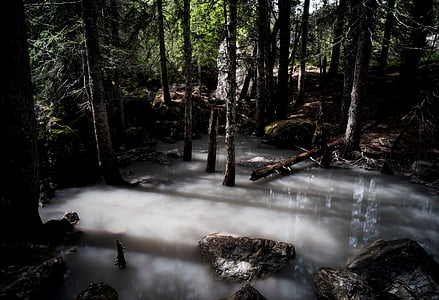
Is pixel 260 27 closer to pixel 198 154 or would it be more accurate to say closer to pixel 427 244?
pixel 198 154

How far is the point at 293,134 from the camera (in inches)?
558

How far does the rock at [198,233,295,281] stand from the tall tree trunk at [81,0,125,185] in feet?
15.6

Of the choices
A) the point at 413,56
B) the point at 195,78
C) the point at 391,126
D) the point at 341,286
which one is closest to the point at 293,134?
the point at 391,126

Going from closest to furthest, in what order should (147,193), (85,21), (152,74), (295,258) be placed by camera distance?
(295,258) < (85,21) < (147,193) < (152,74)

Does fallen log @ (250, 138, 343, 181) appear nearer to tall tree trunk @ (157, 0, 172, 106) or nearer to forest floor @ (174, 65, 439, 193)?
forest floor @ (174, 65, 439, 193)

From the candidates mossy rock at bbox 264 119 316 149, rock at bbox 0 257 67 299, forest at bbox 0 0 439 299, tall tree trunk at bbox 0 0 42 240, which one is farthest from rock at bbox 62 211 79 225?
mossy rock at bbox 264 119 316 149

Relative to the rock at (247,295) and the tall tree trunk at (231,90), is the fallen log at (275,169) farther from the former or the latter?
the rock at (247,295)

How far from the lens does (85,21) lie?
705 cm

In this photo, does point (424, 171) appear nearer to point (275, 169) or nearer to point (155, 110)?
point (275, 169)

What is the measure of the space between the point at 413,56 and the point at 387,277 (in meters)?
14.3

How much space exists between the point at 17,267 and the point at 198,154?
9.31 metres

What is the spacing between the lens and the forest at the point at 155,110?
4.64 meters

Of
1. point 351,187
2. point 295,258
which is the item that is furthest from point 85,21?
point 351,187

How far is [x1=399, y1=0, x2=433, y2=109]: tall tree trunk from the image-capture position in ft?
43.3
